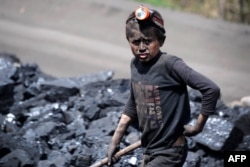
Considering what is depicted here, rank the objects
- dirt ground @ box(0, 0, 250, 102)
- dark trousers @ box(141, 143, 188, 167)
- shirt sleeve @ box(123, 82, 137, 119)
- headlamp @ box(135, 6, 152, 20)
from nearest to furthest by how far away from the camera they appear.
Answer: headlamp @ box(135, 6, 152, 20), dark trousers @ box(141, 143, 188, 167), shirt sleeve @ box(123, 82, 137, 119), dirt ground @ box(0, 0, 250, 102)

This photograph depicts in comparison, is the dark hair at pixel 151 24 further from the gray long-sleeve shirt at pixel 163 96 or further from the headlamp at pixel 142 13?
the gray long-sleeve shirt at pixel 163 96

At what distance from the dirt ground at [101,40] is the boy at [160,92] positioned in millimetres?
4297

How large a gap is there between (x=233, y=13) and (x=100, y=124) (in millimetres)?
6893

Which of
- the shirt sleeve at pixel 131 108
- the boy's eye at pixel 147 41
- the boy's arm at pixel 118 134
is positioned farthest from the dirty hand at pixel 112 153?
the boy's eye at pixel 147 41

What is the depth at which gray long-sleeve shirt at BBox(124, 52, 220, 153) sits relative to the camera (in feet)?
12.7

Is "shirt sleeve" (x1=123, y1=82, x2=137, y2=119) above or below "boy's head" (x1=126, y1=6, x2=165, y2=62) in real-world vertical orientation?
below

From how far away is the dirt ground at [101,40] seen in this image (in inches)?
365

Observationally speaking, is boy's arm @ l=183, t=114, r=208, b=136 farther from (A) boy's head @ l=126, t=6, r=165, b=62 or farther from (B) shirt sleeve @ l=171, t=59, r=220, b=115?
(A) boy's head @ l=126, t=6, r=165, b=62

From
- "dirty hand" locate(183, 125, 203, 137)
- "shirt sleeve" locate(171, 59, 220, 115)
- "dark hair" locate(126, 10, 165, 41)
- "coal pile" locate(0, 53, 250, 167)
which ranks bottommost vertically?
"coal pile" locate(0, 53, 250, 167)

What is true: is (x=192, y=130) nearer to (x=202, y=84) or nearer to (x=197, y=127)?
(x=197, y=127)

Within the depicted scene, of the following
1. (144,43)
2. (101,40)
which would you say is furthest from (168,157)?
(101,40)

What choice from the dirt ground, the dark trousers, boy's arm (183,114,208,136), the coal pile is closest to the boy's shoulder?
boy's arm (183,114,208,136)

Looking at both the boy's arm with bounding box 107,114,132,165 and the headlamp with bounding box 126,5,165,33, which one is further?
the boy's arm with bounding box 107,114,132,165

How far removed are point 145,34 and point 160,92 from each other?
1.53ft
